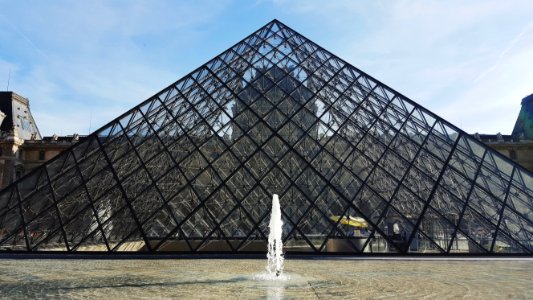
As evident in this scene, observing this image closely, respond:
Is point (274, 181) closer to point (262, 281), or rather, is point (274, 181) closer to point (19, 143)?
point (262, 281)

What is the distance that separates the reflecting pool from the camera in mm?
5668

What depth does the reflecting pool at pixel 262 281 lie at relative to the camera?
567 cm

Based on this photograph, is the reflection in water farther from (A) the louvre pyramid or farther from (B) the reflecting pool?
(A) the louvre pyramid

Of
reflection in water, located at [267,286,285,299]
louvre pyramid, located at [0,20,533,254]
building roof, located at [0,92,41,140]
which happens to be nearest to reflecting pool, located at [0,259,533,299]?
reflection in water, located at [267,286,285,299]

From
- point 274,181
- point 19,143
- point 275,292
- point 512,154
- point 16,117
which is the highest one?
point 16,117

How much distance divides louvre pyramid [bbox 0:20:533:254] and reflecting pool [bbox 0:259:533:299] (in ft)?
7.22

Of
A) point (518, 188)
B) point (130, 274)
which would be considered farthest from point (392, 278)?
point (518, 188)

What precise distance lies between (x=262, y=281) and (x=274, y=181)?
860cm

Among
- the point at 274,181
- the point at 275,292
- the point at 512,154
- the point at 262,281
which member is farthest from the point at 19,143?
the point at 512,154

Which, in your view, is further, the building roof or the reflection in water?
the building roof

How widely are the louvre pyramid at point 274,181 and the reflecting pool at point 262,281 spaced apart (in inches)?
86.7

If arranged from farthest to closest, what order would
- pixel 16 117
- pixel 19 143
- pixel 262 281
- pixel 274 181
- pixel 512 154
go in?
pixel 16 117 < pixel 512 154 < pixel 19 143 < pixel 274 181 < pixel 262 281

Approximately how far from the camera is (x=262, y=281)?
7008 millimetres

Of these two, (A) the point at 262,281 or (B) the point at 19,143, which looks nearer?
(A) the point at 262,281
